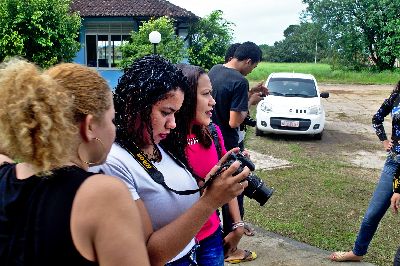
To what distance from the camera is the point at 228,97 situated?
4.07 meters

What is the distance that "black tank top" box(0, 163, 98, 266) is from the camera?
1157mm

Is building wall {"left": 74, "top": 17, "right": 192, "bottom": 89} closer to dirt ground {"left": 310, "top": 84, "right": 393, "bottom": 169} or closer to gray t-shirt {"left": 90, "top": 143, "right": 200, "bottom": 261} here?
dirt ground {"left": 310, "top": 84, "right": 393, "bottom": 169}

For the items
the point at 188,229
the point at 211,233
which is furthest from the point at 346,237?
the point at 188,229

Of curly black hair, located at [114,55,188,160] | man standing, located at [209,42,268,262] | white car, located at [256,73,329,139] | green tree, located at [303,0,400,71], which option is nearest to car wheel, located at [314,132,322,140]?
white car, located at [256,73,329,139]

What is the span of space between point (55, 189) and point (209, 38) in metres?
20.2

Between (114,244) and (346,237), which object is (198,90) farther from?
(346,237)

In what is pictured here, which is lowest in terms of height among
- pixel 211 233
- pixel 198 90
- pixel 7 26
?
pixel 211 233

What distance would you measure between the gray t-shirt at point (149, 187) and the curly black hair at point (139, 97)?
0.33ft

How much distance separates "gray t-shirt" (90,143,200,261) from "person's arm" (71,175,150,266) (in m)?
0.42

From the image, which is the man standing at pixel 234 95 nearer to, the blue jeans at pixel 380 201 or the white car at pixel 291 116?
the blue jeans at pixel 380 201

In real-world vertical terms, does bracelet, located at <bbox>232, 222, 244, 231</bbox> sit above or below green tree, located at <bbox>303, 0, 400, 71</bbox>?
below

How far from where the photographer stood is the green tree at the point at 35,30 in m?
15.4

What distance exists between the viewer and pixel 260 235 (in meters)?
4.91

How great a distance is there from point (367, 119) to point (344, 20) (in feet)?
82.6
